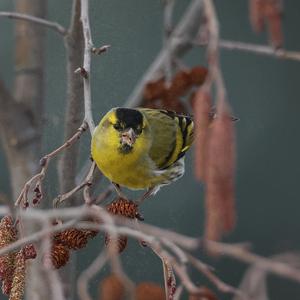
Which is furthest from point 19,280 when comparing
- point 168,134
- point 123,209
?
point 168,134

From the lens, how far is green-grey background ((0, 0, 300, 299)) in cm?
129

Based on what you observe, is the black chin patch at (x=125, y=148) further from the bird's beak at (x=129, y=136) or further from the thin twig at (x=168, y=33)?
→ the thin twig at (x=168, y=33)

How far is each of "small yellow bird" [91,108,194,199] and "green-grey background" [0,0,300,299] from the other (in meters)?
0.15

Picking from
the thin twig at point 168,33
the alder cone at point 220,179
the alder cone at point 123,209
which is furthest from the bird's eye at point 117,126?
the alder cone at point 220,179

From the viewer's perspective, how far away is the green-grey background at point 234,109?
1293 mm

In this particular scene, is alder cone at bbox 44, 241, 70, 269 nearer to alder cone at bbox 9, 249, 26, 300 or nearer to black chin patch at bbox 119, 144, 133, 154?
alder cone at bbox 9, 249, 26, 300

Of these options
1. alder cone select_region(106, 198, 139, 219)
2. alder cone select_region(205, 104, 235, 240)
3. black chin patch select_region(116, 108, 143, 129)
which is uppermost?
alder cone select_region(205, 104, 235, 240)

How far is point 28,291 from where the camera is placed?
1.15 meters

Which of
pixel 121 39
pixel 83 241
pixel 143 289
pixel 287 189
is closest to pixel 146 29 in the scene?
pixel 121 39

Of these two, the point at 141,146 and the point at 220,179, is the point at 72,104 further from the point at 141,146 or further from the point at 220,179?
the point at 220,179

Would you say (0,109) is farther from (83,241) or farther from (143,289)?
(143,289)

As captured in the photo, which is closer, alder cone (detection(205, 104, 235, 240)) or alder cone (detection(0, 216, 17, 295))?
alder cone (detection(205, 104, 235, 240))

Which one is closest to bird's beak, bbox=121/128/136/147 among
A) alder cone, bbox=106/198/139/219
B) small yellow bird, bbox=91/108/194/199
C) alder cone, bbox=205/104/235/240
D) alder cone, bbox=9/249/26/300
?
small yellow bird, bbox=91/108/194/199

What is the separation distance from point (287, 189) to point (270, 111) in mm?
190
